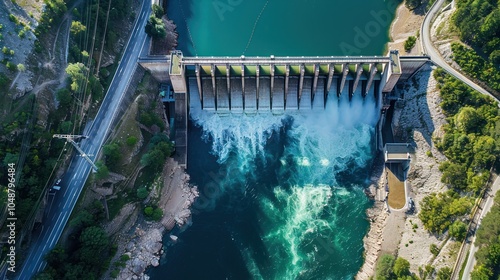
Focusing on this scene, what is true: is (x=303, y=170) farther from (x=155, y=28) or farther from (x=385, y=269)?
(x=155, y=28)

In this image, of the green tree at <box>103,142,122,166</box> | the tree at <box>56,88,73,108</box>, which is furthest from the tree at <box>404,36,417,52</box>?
the tree at <box>56,88,73,108</box>

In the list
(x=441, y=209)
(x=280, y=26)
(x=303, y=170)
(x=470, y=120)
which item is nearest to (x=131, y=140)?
(x=303, y=170)

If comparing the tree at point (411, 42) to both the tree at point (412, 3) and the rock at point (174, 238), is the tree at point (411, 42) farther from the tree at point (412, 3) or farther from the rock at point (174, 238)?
the rock at point (174, 238)

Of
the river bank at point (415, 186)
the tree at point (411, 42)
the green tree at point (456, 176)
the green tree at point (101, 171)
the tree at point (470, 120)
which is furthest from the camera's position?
the tree at point (411, 42)

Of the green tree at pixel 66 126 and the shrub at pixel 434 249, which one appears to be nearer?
the green tree at pixel 66 126

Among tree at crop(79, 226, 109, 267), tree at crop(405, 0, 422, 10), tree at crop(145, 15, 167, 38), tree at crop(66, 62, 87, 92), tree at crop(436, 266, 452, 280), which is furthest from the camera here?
tree at crop(405, 0, 422, 10)

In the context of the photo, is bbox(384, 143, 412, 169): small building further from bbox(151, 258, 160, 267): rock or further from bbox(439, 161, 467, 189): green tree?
bbox(151, 258, 160, 267): rock

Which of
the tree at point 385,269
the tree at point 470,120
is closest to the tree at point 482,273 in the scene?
the tree at point 385,269
